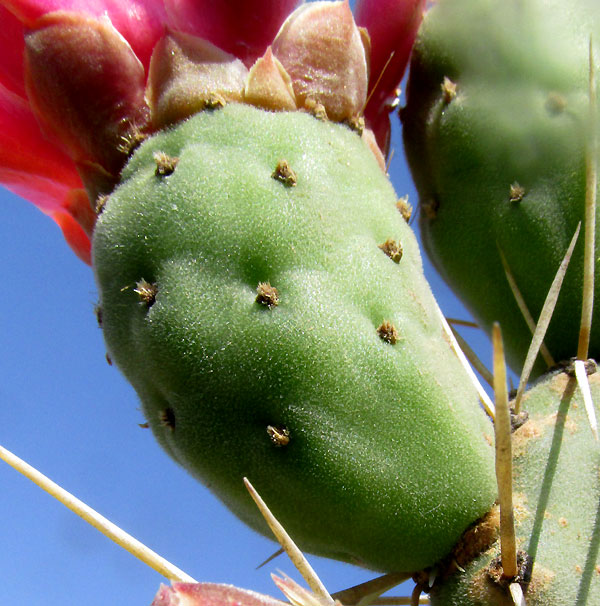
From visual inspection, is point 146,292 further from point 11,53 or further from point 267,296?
point 11,53

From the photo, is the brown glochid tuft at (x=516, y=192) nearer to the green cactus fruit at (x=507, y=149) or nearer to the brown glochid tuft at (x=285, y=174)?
the green cactus fruit at (x=507, y=149)

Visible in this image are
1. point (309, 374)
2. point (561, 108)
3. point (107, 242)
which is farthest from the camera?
point (561, 108)

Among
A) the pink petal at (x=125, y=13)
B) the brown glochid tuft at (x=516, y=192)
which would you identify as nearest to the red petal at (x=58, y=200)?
the pink petal at (x=125, y=13)

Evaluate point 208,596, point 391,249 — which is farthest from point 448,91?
point 208,596

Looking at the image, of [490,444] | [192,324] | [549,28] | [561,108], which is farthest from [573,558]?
[549,28]

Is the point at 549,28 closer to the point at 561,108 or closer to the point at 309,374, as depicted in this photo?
the point at 561,108

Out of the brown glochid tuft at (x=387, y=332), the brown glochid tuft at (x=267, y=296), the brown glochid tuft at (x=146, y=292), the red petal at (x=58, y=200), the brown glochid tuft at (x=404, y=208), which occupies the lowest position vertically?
the brown glochid tuft at (x=387, y=332)

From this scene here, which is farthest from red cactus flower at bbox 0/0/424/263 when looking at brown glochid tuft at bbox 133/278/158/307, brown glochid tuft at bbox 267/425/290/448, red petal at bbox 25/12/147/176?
brown glochid tuft at bbox 267/425/290/448
